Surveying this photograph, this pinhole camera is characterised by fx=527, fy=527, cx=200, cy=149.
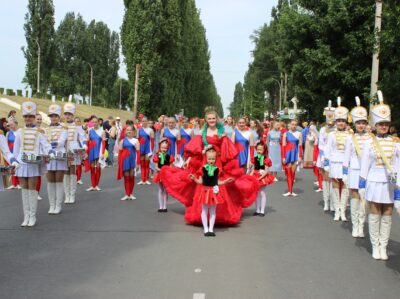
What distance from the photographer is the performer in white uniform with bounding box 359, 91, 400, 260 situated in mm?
7117

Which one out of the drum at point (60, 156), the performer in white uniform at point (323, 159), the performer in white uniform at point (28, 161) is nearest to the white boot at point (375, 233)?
the performer in white uniform at point (323, 159)

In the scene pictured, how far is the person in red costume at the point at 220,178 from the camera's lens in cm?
929

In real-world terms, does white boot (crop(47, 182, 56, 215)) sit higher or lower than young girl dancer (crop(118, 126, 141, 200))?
lower

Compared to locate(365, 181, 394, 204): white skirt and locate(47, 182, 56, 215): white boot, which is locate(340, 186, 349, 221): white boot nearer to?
locate(365, 181, 394, 204): white skirt

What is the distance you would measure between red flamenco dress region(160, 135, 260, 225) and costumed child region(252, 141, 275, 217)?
0.76 meters

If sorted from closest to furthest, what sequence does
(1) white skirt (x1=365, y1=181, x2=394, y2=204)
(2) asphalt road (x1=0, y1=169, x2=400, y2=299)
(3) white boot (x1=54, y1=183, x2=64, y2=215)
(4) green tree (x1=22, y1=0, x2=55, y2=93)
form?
(2) asphalt road (x1=0, y1=169, x2=400, y2=299), (1) white skirt (x1=365, y1=181, x2=394, y2=204), (3) white boot (x1=54, y1=183, x2=64, y2=215), (4) green tree (x1=22, y1=0, x2=55, y2=93)

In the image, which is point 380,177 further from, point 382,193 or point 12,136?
point 12,136

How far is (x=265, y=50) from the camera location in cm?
7844

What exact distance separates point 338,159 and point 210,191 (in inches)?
110

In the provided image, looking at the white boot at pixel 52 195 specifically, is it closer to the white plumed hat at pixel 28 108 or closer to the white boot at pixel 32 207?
the white boot at pixel 32 207

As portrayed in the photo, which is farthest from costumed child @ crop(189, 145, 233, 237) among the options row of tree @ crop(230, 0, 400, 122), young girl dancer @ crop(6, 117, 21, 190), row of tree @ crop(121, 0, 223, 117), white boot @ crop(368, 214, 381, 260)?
row of tree @ crop(121, 0, 223, 117)

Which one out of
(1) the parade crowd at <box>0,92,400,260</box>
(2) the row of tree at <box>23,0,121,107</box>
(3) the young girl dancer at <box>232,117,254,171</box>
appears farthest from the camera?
(2) the row of tree at <box>23,0,121,107</box>

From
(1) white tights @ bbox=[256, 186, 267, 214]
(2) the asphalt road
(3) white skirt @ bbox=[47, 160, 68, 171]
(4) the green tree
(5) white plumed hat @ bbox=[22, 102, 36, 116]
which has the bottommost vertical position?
(2) the asphalt road

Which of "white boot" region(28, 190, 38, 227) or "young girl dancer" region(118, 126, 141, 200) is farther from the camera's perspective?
"young girl dancer" region(118, 126, 141, 200)
